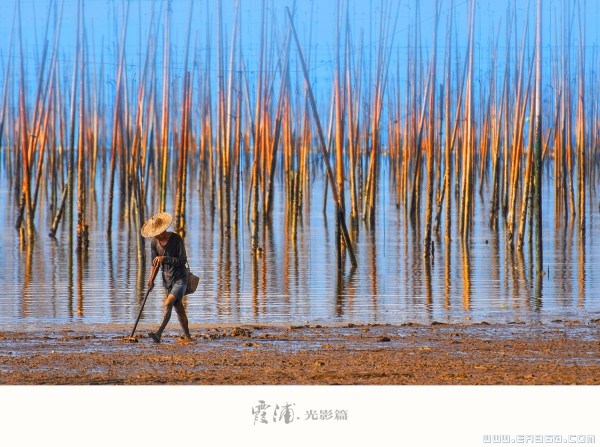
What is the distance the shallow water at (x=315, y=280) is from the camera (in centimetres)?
872

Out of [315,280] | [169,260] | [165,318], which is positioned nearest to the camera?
Result: [165,318]

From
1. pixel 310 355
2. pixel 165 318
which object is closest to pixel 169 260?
pixel 165 318

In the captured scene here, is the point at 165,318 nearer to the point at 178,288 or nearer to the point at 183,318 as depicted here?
the point at 183,318

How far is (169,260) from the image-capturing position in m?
7.15

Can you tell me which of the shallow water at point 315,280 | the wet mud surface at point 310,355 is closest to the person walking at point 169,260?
the wet mud surface at point 310,355

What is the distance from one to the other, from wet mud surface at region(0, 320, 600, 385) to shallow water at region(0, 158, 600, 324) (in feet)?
2.12

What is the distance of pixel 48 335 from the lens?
738 centimetres

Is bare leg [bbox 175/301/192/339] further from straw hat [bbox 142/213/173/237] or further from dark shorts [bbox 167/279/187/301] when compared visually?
straw hat [bbox 142/213/173/237]

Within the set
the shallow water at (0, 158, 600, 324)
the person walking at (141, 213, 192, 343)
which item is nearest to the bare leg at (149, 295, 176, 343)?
the person walking at (141, 213, 192, 343)

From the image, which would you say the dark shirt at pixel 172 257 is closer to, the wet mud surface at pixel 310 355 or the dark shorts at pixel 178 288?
the dark shorts at pixel 178 288

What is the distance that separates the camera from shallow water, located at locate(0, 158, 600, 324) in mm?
8719

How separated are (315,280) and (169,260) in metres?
4.15
